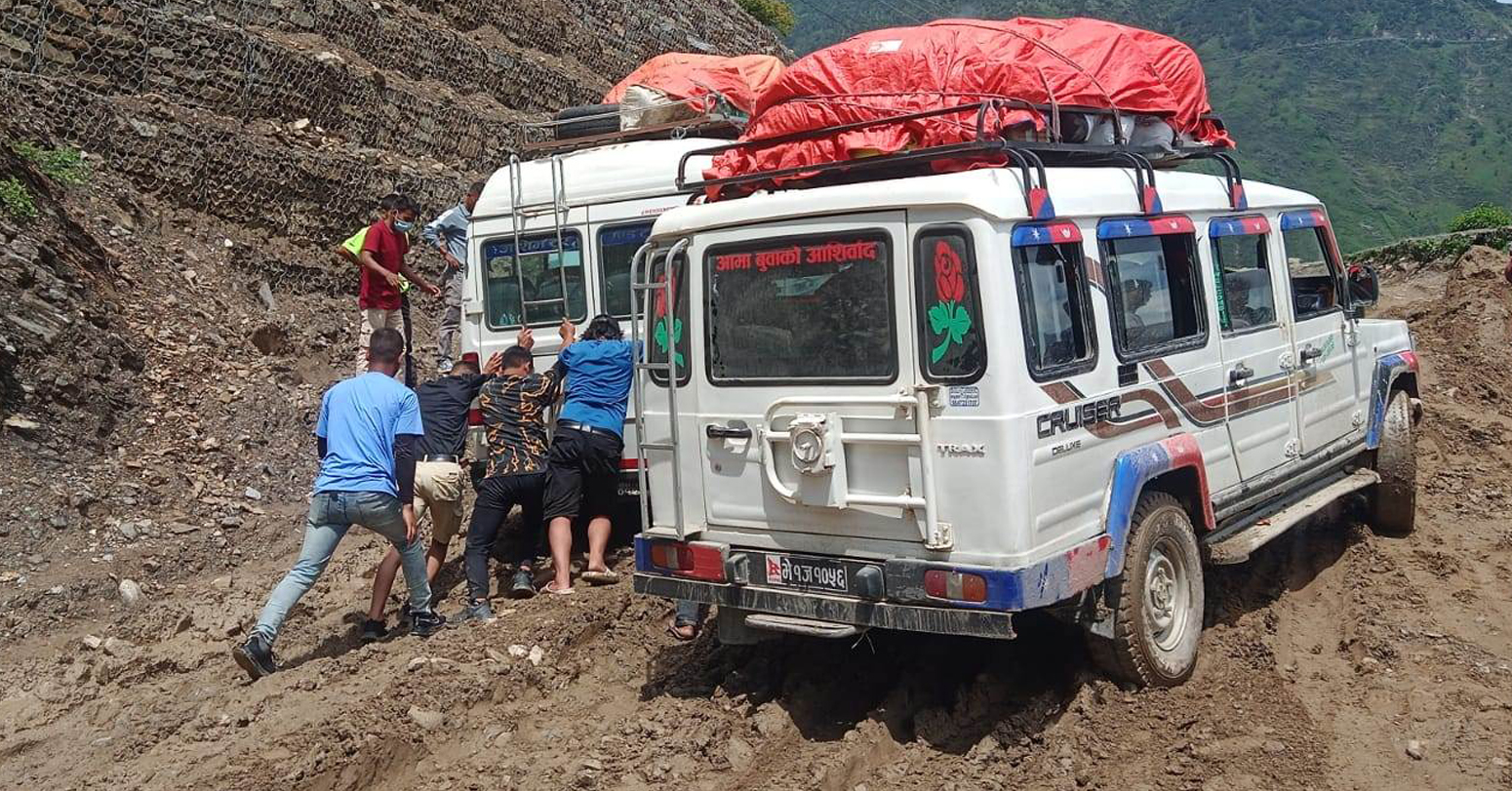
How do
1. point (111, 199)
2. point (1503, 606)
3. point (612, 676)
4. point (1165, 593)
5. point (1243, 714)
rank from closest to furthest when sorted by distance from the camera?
1. point (1243, 714)
2. point (1165, 593)
3. point (612, 676)
4. point (1503, 606)
5. point (111, 199)

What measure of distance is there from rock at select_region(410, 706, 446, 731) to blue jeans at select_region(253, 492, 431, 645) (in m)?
1.07

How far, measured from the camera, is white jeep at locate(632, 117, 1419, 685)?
479 centimetres

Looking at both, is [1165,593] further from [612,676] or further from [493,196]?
[493,196]

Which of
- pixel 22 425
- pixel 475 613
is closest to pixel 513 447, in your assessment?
pixel 475 613

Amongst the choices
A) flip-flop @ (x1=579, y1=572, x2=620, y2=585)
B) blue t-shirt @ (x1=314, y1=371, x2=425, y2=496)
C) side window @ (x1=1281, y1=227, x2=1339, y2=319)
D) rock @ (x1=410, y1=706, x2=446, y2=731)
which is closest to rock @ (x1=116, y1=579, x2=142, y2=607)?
blue t-shirt @ (x1=314, y1=371, x2=425, y2=496)

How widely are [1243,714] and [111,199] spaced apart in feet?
34.0

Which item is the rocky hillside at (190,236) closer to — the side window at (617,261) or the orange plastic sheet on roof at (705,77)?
the side window at (617,261)

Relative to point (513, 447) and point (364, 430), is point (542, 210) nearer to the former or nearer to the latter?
point (513, 447)

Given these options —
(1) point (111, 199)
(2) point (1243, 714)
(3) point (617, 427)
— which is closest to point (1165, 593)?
(2) point (1243, 714)

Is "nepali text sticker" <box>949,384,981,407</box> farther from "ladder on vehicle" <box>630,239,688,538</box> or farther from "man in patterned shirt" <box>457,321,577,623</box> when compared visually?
"man in patterned shirt" <box>457,321,577,623</box>

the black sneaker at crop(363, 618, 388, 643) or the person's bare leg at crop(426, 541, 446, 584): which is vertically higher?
Answer: the person's bare leg at crop(426, 541, 446, 584)

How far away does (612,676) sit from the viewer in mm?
6277

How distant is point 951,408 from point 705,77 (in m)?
5.86

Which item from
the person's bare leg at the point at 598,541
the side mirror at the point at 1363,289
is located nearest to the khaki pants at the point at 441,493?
the person's bare leg at the point at 598,541
